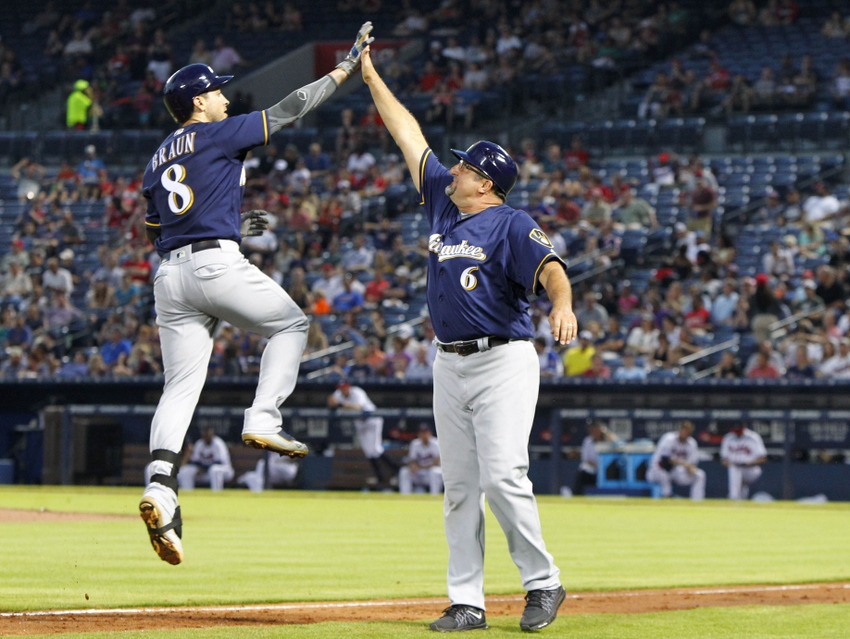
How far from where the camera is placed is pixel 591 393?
18781 millimetres

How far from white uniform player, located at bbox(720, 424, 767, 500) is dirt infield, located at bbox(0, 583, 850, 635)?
9.03 meters

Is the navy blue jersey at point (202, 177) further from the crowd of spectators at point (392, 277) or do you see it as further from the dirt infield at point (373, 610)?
the crowd of spectators at point (392, 277)

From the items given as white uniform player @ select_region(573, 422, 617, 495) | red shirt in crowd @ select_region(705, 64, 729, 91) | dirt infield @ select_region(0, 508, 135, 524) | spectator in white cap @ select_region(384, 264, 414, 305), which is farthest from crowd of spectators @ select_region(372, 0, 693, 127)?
dirt infield @ select_region(0, 508, 135, 524)

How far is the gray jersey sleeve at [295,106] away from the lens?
6.58 m

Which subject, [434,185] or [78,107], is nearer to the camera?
[434,185]

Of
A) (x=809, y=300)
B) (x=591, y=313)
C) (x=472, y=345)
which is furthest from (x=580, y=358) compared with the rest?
(x=472, y=345)

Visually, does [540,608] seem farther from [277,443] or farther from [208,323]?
[208,323]

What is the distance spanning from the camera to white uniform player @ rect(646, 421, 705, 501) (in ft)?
58.0

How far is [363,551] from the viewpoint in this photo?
1061 centimetres

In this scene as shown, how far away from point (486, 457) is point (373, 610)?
1.30 meters

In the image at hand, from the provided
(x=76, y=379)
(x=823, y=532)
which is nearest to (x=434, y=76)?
(x=76, y=379)

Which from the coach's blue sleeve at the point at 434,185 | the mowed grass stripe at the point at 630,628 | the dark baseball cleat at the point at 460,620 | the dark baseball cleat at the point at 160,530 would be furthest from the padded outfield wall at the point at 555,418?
the dark baseball cleat at the point at 160,530

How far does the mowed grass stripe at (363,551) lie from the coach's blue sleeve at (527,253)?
2329 millimetres

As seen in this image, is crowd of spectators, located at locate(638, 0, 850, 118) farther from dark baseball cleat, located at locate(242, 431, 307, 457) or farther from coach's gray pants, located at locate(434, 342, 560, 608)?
dark baseball cleat, located at locate(242, 431, 307, 457)
